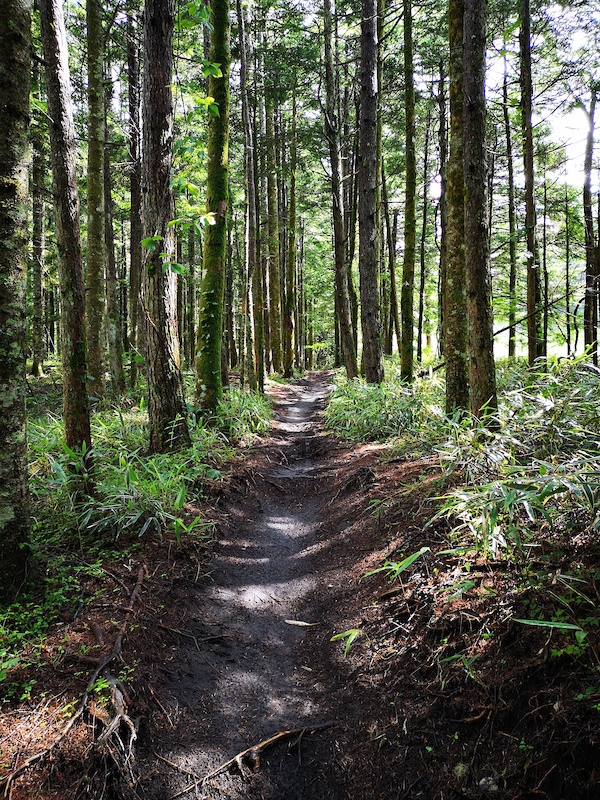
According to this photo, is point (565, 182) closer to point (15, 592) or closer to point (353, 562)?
point (353, 562)

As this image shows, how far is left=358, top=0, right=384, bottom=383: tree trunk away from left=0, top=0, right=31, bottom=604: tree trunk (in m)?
7.98

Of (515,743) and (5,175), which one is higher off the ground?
(5,175)

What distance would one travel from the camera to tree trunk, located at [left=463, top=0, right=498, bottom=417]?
4.45 m

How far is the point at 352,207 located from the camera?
1709cm

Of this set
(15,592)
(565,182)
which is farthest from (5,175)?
(565,182)

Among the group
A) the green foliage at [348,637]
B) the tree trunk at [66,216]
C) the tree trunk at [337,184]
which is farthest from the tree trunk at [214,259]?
the tree trunk at [337,184]

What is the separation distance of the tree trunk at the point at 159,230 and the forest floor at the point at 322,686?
2.18 m

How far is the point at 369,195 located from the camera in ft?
32.6

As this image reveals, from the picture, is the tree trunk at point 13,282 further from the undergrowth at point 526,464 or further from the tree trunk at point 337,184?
the tree trunk at point 337,184

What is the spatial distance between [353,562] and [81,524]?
2408 millimetres

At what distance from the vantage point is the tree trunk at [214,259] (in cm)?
785

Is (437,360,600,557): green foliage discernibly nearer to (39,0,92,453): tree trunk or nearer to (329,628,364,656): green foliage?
(329,628,364,656): green foliage

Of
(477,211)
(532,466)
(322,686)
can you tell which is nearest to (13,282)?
(322,686)

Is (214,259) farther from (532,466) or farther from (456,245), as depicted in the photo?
(532,466)
